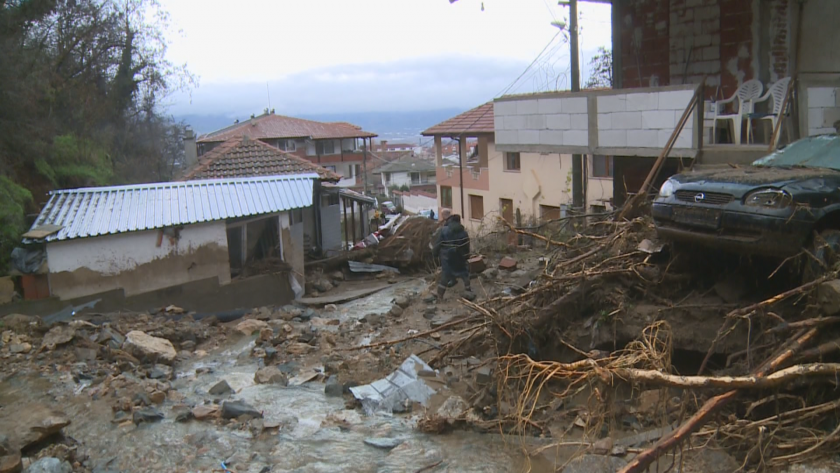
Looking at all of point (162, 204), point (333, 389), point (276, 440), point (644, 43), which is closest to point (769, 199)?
point (333, 389)

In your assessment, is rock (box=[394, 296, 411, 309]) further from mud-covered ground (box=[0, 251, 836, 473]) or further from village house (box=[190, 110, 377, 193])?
village house (box=[190, 110, 377, 193])

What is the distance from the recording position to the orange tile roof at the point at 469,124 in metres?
27.5

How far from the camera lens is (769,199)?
569 cm

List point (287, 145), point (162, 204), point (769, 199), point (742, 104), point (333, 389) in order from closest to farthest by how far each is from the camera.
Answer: point (769, 199) → point (333, 389) → point (742, 104) → point (162, 204) → point (287, 145)

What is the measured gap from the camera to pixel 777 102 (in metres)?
9.13

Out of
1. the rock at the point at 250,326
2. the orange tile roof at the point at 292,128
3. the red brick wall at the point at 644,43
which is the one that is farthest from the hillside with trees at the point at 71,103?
the orange tile roof at the point at 292,128

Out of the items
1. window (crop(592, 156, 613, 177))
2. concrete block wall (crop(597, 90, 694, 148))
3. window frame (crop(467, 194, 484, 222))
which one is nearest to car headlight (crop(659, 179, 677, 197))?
concrete block wall (crop(597, 90, 694, 148))

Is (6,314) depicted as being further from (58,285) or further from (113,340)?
(113,340)

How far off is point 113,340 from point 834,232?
29.3ft

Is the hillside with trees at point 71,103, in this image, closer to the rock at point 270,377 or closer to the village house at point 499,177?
the rock at point 270,377

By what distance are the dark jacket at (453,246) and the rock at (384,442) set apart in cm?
471

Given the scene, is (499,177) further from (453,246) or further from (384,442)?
(384,442)

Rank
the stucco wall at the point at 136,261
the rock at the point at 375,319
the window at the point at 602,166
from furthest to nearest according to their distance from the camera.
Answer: the window at the point at 602,166
the stucco wall at the point at 136,261
the rock at the point at 375,319

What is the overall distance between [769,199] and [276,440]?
5192 mm
